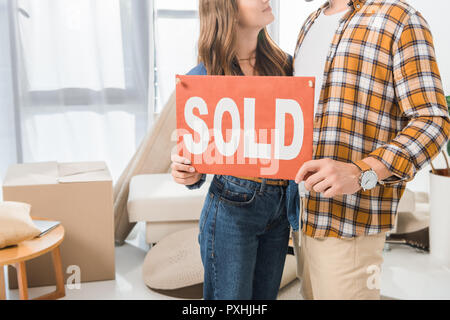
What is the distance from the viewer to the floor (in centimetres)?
206

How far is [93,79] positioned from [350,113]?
249 centimetres

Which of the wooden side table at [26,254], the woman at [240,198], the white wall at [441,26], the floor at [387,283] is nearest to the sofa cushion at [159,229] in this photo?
the floor at [387,283]

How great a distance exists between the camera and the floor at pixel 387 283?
6.75 feet

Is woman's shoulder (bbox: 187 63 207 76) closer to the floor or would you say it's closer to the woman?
the woman

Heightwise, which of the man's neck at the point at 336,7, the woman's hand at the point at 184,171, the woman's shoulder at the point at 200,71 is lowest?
the woman's hand at the point at 184,171

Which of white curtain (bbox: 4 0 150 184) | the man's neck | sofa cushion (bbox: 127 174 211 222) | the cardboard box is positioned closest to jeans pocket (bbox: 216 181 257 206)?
the man's neck

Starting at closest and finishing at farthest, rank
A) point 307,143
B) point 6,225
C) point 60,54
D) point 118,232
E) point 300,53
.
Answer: point 307,143, point 300,53, point 6,225, point 118,232, point 60,54

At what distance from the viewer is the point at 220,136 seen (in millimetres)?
907

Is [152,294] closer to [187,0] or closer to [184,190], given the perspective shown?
[184,190]

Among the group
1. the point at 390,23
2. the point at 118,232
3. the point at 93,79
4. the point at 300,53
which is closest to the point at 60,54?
the point at 93,79

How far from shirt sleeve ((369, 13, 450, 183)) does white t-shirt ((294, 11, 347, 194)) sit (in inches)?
6.0

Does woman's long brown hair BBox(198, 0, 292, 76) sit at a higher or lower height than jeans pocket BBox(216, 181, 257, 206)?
higher

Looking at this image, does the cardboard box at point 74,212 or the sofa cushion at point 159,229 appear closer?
the cardboard box at point 74,212

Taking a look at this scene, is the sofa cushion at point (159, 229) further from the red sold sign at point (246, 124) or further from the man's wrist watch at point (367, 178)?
the man's wrist watch at point (367, 178)
